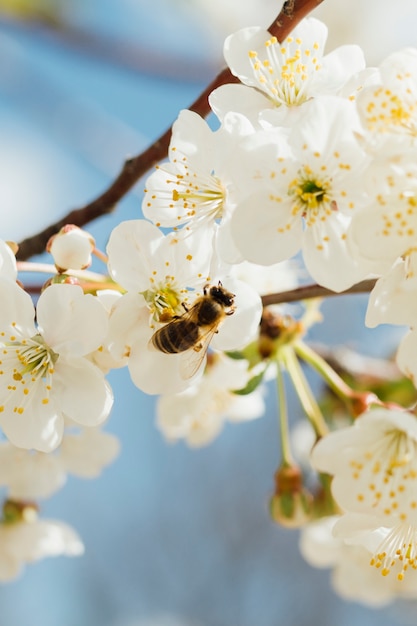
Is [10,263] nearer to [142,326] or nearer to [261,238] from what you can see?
[142,326]

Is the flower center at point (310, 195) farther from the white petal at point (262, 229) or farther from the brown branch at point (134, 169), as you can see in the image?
the brown branch at point (134, 169)

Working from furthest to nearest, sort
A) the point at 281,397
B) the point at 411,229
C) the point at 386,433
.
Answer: the point at 281,397, the point at 386,433, the point at 411,229

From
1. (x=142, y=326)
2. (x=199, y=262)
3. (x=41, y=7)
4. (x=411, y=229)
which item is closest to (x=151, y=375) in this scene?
(x=142, y=326)

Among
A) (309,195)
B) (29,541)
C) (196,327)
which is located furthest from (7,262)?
(29,541)

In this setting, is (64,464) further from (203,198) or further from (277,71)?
(277,71)

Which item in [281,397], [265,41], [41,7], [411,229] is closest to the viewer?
[411,229]

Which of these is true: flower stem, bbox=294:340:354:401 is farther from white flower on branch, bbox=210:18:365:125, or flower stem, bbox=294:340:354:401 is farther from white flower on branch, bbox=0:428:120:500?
white flower on branch, bbox=210:18:365:125

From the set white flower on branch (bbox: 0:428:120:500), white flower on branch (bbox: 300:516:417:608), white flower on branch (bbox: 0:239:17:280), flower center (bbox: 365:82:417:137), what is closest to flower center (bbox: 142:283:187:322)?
white flower on branch (bbox: 0:239:17:280)
